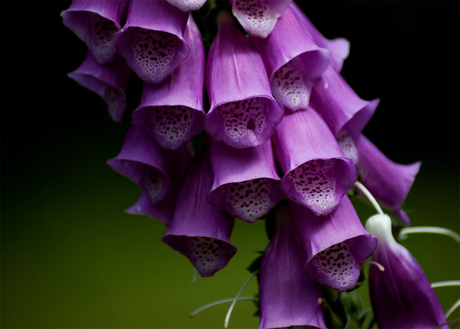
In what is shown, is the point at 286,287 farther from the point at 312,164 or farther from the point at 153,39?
the point at 153,39

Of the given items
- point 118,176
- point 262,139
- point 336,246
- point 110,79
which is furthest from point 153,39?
point 118,176

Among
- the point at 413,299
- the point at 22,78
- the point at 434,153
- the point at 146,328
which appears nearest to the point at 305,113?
the point at 413,299

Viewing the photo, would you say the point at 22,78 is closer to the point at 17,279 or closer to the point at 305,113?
the point at 17,279

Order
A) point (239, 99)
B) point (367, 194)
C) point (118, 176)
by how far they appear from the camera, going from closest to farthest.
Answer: point (239, 99) < point (367, 194) < point (118, 176)

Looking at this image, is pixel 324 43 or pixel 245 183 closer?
pixel 245 183

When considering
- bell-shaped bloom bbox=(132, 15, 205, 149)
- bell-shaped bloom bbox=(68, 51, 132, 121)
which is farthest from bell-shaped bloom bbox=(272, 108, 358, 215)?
bell-shaped bloom bbox=(68, 51, 132, 121)

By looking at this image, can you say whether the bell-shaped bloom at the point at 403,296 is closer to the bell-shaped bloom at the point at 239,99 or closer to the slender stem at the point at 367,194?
the slender stem at the point at 367,194

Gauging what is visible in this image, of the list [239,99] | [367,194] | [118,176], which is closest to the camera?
[239,99]
